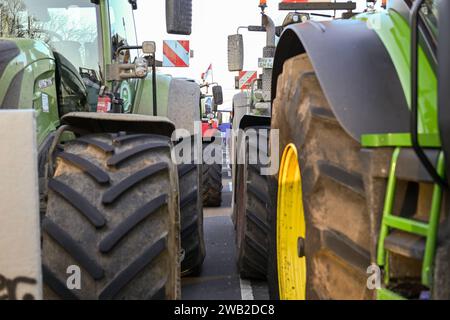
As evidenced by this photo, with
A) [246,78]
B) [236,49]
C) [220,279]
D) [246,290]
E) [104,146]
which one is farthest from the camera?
[246,78]

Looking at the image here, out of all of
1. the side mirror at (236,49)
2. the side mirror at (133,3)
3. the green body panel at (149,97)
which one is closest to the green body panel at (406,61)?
the green body panel at (149,97)

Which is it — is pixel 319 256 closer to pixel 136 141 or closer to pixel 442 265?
pixel 442 265

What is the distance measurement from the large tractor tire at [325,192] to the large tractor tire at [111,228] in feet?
1.90

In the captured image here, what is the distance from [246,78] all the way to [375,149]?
455 inches

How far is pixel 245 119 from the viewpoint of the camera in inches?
185

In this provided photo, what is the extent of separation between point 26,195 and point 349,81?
1.14 metres

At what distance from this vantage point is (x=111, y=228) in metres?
2.23

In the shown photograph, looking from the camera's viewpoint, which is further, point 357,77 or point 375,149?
point 357,77

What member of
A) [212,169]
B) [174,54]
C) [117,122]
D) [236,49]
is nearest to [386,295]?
[117,122]

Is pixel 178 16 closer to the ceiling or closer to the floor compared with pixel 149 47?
closer to the ceiling

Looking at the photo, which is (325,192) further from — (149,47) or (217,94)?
(217,94)

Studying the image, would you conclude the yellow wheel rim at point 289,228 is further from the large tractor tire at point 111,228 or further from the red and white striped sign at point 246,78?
the red and white striped sign at point 246,78

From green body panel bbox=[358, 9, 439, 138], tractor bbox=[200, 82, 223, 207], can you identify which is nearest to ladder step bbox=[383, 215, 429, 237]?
green body panel bbox=[358, 9, 439, 138]

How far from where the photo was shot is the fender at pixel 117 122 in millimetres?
2936
